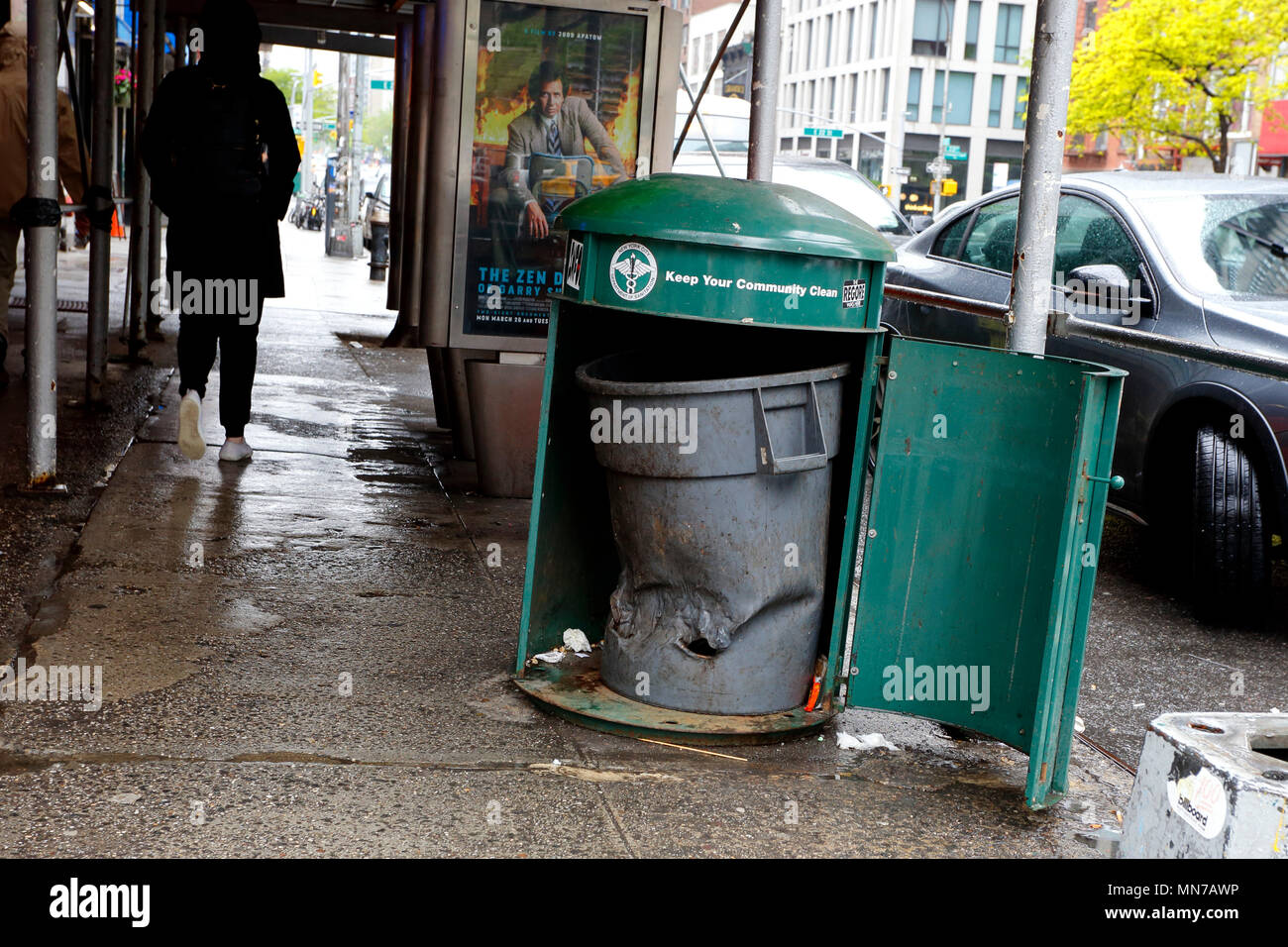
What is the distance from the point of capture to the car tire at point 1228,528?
5.47 meters

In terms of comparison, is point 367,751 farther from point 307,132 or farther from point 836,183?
point 307,132

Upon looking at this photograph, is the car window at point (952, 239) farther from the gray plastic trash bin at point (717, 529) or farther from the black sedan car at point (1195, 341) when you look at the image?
the gray plastic trash bin at point (717, 529)

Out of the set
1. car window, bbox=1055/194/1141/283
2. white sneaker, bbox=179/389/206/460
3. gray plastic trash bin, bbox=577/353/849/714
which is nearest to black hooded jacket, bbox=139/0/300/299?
white sneaker, bbox=179/389/206/460

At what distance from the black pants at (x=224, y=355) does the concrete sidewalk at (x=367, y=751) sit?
0.99 m

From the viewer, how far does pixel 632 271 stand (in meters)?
3.72

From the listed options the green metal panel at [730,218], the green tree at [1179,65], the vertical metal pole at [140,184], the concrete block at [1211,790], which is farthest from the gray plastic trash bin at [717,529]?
the green tree at [1179,65]

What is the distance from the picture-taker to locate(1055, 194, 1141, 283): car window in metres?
6.38

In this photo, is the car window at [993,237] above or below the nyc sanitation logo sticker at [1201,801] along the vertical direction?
above

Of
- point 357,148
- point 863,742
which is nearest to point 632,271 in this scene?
point 863,742

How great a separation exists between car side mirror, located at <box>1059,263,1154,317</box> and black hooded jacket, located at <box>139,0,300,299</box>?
11.8 ft

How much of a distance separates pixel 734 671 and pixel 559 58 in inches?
146

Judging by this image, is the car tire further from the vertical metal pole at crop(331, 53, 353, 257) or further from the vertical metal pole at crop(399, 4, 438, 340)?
the vertical metal pole at crop(331, 53, 353, 257)

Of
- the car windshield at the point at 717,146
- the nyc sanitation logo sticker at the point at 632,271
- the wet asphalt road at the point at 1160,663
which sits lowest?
the wet asphalt road at the point at 1160,663

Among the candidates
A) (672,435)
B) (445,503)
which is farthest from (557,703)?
(445,503)
